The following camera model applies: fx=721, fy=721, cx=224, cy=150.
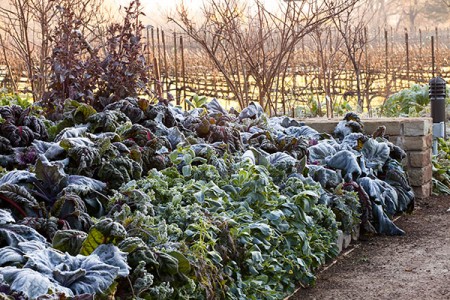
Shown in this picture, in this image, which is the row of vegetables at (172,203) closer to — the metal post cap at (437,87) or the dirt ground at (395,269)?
the dirt ground at (395,269)

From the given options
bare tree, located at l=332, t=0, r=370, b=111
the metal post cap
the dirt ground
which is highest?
bare tree, located at l=332, t=0, r=370, b=111

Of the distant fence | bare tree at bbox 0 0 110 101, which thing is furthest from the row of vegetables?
the distant fence

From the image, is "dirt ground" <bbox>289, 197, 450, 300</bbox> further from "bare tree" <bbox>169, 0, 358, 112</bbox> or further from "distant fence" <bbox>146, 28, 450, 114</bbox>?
"distant fence" <bbox>146, 28, 450, 114</bbox>

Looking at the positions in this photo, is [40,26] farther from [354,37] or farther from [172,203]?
[172,203]

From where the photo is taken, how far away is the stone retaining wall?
22.1ft

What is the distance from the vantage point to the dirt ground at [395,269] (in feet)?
13.5

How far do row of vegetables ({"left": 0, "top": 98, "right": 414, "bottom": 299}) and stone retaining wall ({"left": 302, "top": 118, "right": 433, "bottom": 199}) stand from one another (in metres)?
0.65

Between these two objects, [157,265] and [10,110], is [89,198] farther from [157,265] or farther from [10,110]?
[10,110]

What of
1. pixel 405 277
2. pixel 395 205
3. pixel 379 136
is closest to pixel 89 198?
pixel 405 277

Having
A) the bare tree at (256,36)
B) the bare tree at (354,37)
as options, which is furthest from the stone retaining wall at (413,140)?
the bare tree at (354,37)

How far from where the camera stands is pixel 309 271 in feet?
13.9

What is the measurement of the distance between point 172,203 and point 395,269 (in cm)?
165

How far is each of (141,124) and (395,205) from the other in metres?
2.21

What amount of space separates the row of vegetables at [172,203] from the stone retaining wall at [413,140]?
65 centimetres
